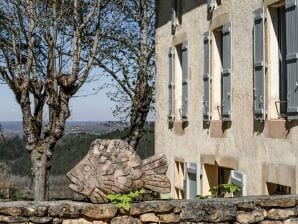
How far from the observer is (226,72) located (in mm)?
10047

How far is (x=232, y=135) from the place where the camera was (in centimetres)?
993

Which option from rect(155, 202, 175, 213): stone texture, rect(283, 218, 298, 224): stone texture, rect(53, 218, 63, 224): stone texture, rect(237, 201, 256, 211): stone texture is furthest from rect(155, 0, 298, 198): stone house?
rect(53, 218, 63, 224): stone texture

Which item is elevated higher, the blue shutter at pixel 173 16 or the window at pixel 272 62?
the blue shutter at pixel 173 16

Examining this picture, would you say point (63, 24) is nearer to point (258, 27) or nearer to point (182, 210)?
point (258, 27)

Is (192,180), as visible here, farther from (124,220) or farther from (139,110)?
(124,220)

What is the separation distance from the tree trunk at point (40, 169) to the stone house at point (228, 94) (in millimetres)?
2437

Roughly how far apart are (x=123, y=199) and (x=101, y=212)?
233 mm

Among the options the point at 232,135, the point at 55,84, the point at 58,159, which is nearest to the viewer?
the point at 232,135

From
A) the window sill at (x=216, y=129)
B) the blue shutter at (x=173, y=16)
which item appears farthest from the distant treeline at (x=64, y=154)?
the window sill at (x=216, y=129)

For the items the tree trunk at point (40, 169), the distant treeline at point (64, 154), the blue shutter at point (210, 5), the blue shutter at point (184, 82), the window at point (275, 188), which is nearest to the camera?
the window at point (275, 188)

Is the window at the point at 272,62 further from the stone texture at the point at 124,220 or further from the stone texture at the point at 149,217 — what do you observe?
the stone texture at the point at 124,220

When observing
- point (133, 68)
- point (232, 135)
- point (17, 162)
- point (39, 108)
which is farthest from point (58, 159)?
point (232, 135)

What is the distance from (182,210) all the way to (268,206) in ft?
2.75

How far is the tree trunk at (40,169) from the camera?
12.3 m
